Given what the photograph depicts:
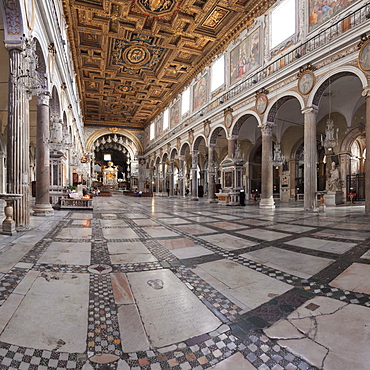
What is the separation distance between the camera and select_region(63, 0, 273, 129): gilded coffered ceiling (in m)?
13.6

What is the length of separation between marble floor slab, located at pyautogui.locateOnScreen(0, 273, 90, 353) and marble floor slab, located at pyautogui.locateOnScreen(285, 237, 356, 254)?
11.4 ft

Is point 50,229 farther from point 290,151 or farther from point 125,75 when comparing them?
point 125,75

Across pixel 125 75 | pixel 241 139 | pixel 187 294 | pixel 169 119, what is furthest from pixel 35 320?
pixel 169 119

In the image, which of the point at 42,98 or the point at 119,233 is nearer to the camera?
the point at 119,233

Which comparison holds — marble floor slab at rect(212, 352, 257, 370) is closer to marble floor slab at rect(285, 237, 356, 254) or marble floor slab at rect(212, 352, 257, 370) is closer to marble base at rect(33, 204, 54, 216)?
marble floor slab at rect(285, 237, 356, 254)

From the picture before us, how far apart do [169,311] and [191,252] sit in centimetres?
170

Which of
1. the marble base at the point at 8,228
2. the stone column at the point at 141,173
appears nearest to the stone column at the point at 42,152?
the marble base at the point at 8,228

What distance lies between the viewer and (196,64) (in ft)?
65.4

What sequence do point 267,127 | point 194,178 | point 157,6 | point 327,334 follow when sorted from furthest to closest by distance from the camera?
point 194,178 → point 157,6 → point 267,127 → point 327,334

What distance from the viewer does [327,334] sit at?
63.1 inches

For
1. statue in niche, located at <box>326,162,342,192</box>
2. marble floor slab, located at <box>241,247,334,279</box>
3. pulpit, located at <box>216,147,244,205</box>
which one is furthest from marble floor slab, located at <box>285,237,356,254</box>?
statue in niche, located at <box>326,162,342,192</box>

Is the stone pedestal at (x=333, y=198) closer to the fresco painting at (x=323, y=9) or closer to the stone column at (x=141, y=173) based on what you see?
the fresco painting at (x=323, y=9)

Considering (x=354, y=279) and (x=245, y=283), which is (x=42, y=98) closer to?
(x=245, y=283)

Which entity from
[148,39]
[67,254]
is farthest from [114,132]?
[67,254]
